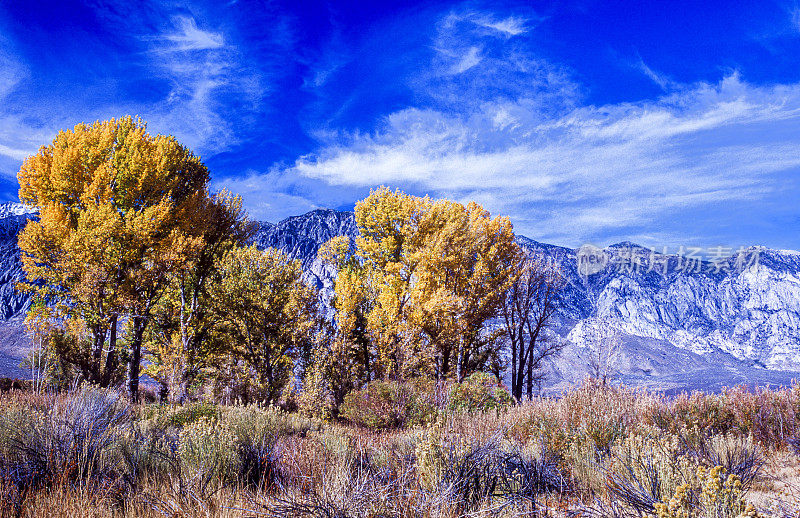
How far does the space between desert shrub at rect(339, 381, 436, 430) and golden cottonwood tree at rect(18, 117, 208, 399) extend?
10283 millimetres

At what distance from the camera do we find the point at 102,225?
1620 centimetres

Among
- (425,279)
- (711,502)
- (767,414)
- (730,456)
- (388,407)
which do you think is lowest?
(388,407)

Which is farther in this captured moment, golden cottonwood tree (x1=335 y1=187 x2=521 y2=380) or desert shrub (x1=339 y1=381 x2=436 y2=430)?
golden cottonwood tree (x1=335 y1=187 x2=521 y2=380)

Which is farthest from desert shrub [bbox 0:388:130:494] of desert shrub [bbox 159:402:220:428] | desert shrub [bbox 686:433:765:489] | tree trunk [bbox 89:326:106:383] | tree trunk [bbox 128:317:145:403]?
tree trunk [bbox 128:317:145:403]

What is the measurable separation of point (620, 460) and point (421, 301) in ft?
50.1

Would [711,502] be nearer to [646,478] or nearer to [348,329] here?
[646,478]

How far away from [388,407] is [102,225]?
1335 cm

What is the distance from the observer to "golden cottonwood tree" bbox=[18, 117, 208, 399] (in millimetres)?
16312

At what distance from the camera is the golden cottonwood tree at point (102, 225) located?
642 inches

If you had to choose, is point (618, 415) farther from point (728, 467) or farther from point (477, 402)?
point (477, 402)

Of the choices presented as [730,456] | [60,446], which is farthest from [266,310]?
[730,456]

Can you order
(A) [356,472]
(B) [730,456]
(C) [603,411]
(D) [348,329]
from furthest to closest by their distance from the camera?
(D) [348,329] → (C) [603,411] → (B) [730,456] → (A) [356,472]

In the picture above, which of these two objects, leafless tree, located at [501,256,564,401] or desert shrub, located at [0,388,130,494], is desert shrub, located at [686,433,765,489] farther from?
leafless tree, located at [501,256,564,401]

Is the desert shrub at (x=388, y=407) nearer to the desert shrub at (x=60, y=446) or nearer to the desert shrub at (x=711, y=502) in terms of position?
the desert shrub at (x=60, y=446)
